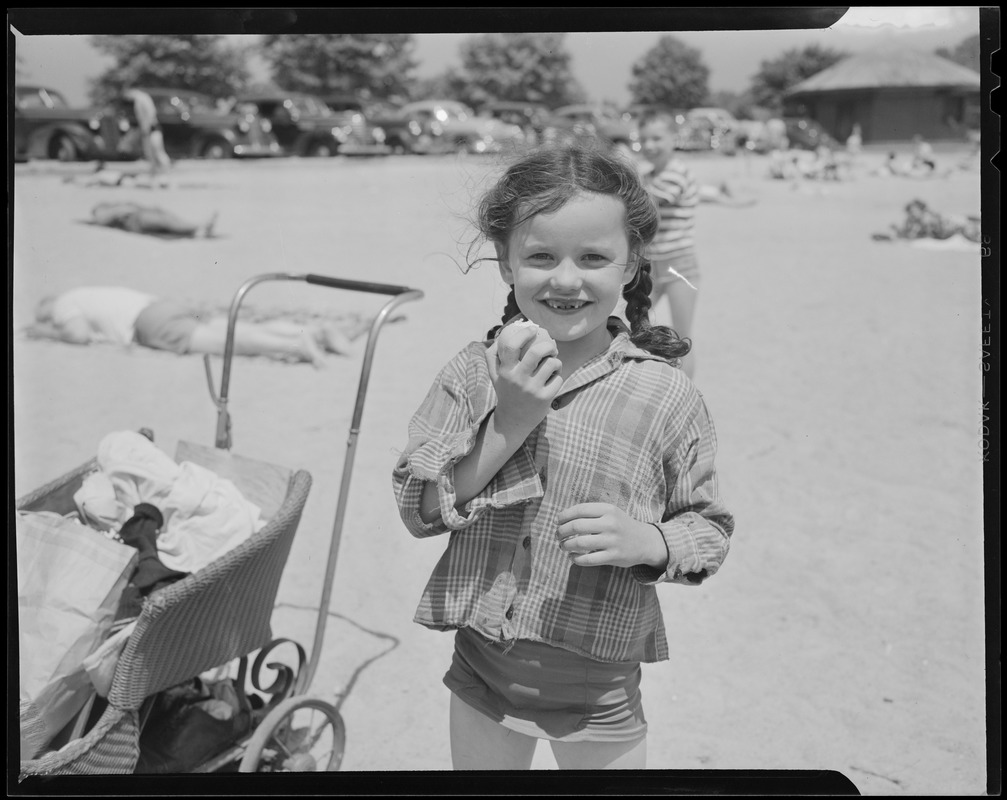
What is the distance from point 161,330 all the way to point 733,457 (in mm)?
3597

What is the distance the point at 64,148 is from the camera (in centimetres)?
1130

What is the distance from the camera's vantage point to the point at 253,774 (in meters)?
1.94

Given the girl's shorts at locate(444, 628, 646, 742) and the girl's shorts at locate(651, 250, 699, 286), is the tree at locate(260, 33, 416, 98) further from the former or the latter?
the girl's shorts at locate(651, 250, 699, 286)

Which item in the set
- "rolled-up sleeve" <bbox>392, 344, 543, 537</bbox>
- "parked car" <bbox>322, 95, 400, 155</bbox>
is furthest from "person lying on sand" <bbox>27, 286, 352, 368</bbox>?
"parked car" <bbox>322, 95, 400, 155</bbox>

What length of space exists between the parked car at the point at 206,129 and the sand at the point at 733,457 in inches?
137

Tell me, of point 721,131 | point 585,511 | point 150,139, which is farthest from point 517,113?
point 585,511

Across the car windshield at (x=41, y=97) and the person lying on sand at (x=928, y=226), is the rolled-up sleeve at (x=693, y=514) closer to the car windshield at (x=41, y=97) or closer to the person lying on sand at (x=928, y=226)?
the car windshield at (x=41, y=97)

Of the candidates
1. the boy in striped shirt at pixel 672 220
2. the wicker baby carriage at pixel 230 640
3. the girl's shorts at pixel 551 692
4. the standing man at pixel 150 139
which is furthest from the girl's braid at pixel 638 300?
the standing man at pixel 150 139

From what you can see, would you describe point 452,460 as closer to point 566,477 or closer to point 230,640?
point 566,477

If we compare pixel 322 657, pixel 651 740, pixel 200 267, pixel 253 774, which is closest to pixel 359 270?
pixel 200 267

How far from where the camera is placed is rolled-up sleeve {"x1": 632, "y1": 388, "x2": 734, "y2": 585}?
1.55 m

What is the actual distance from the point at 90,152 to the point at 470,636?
37.3 ft

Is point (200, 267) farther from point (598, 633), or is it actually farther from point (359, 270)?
point (598, 633)

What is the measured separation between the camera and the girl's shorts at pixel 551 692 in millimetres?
1642
